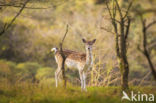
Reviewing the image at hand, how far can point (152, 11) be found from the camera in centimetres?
609

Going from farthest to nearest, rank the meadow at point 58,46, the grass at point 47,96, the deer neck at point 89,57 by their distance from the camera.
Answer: the meadow at point 58,46
the deer neck at point 89,57
the grass at point 47,96

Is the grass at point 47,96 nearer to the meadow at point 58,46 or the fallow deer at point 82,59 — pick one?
the meadow at point 58,46

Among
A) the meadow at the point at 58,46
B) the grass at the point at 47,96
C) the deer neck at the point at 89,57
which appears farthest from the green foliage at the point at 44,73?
the grass at the point at 47,96

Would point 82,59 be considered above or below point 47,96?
above

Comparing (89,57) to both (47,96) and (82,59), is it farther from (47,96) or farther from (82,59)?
(47,96)

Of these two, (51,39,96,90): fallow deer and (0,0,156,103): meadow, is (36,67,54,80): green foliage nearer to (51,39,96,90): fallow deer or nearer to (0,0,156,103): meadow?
(0,0,156,103): meadow

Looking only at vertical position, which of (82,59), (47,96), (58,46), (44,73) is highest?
(58,46)

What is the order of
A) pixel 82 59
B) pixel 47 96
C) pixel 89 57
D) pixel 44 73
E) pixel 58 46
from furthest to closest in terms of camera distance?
1. pixel 58 46
2. pixel 44 73
3. pixel 82 59
4. pixel 89 57
5. pixel 47 96

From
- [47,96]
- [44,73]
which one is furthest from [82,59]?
[44,73]

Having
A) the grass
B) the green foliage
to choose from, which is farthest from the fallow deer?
the green foliage

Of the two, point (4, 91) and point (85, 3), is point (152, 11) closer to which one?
point (4, 91)

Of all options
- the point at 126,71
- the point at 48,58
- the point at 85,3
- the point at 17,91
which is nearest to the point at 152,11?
the point at 126,71

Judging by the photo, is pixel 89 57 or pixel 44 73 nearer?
pixel 89 57

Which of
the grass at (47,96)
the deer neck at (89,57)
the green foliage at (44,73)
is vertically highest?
the deer neck at (89,57)
